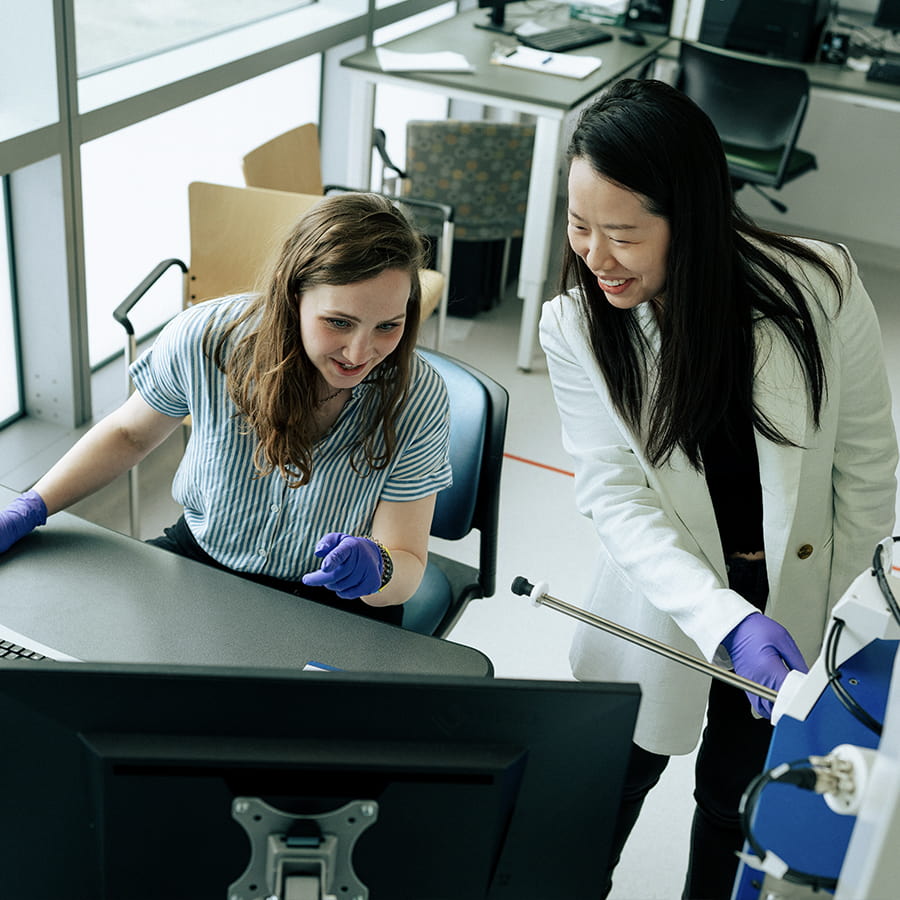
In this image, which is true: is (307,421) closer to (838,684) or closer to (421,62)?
(838,684)

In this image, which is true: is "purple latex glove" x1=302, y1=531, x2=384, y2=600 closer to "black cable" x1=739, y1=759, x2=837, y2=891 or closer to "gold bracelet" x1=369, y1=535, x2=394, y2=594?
"gold bracelet" x1=369, y1=535, x2=394, y2=594

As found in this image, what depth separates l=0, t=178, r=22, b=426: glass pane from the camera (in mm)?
2553

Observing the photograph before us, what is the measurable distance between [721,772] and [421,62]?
2626 mm

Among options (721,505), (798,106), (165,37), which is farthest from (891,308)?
(721,505)

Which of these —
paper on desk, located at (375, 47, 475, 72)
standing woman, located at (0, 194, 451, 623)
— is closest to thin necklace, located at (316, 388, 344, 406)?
standing woman, located at (0, 194, 451, 623)

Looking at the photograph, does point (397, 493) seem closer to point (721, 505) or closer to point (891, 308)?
point (721, 505)

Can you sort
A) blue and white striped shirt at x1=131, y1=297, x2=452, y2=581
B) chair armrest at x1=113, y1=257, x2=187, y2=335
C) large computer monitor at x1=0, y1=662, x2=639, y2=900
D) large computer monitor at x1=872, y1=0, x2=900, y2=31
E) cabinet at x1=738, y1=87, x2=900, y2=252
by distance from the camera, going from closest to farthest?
large computer monitor at x1=0, y1=662, x2=639, y2=900 → blue and white striped shirt at x1=131, y1=297, x2=452, y2=581 → chair armrest at x1=113, y1=257, x2=187, y2=335 → large computer monitor at x1=872, y1=0, x2=900, y2=31 → cabinet at x1=738, y1=87, x2=900, y2=252

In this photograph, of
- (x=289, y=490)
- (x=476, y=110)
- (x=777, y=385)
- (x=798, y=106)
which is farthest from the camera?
(x=476, y=110)

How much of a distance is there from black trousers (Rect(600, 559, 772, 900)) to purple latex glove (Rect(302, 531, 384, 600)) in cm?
45

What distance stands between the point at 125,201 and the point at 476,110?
85.7 inches

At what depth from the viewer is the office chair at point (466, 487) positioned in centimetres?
170

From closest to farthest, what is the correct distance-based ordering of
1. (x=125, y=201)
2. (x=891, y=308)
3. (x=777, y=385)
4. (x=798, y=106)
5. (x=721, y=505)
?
(x=777, y=385), (x=721, y=505), (x=125, y=201), (x=798, y=106), (x=891, y=308)

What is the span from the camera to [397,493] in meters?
1.53

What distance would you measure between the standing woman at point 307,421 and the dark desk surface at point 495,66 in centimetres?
197
